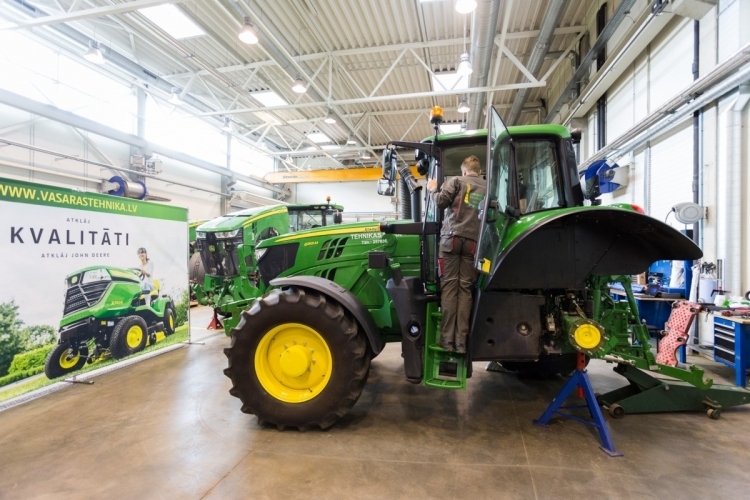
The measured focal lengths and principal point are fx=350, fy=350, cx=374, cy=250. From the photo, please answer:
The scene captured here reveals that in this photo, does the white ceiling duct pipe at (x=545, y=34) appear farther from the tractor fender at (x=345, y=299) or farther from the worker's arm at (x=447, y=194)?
the tractor fender at (x=345, y=299)

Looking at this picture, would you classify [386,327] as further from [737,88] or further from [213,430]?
[737,88]

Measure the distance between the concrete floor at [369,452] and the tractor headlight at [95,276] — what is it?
46.2 inches

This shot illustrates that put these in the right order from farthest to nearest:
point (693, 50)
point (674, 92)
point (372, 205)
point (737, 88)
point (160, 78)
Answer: point (372, 205) → point (160, 78) → point (674, 92) → point (693, 50) → point (737, 88)

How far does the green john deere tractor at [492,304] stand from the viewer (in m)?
2.37

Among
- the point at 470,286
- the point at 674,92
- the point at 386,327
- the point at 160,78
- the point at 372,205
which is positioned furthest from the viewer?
the point at 372,205

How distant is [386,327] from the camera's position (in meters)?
3.17

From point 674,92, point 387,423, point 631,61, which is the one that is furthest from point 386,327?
point 631,61

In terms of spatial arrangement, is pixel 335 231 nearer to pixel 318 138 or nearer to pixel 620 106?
pixel 620 106

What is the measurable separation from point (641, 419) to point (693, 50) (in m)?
4.53

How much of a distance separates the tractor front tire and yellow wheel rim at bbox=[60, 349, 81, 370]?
0.37 metres

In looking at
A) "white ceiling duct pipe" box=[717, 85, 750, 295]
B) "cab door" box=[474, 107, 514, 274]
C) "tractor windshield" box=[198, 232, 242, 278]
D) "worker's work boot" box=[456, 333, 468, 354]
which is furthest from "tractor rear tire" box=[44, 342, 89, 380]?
"white ceiling duct pipe" box=[717, 85, 750, 295]

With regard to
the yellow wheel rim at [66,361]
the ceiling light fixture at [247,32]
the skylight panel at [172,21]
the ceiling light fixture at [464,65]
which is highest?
the skylight panel at [172,21]

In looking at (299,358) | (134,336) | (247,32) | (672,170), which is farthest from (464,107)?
(134,336)

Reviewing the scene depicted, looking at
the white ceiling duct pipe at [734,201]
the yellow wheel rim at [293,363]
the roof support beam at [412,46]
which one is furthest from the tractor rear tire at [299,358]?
the roof support beam at [412,46]
